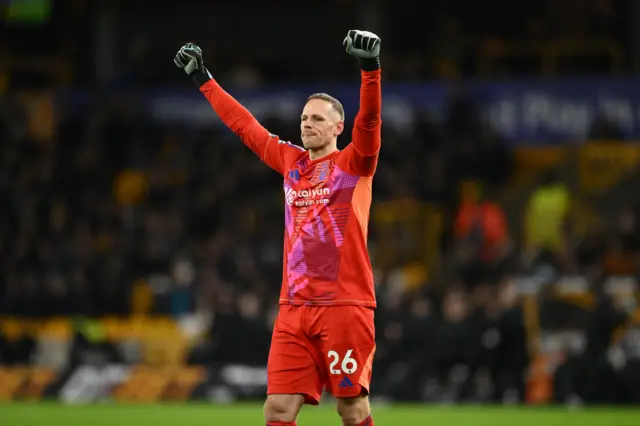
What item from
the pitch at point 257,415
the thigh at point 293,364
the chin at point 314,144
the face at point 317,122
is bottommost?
the pitch at point 257,415

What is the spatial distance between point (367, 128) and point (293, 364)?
1.46m

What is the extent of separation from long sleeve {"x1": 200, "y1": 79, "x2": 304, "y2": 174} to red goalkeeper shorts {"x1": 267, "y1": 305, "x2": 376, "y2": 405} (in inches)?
41.5

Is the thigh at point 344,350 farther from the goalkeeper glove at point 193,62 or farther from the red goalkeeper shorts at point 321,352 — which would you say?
the goalkeeper glove at point 193,62

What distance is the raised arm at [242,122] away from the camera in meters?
8.60

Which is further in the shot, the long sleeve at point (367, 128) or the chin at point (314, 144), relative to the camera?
the chin at point (314, 144)

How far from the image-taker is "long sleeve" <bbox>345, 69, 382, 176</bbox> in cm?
767

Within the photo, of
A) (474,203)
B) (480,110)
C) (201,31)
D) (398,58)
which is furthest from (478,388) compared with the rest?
(201,31)

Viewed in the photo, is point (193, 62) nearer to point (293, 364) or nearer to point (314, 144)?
point (314, 144)

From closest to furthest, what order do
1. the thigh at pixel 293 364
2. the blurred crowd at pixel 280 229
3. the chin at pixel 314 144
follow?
the thigh at pixel 293 364 → the chin at pixel 314 144 → the blurred crowd at pixel 280 229

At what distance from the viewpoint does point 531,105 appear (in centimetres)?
2267

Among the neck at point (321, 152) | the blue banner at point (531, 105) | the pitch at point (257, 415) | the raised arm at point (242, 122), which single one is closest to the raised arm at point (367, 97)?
the neck at point (321, 152)

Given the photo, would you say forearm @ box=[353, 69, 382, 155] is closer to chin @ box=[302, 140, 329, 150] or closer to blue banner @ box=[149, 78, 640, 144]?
chin @ box=[302, 140, 329, 150]

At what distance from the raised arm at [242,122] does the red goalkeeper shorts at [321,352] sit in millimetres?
1046

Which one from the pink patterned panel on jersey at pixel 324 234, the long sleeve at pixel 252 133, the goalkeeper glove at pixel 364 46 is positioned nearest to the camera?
the goalkeeper glove at pixel 364 46
